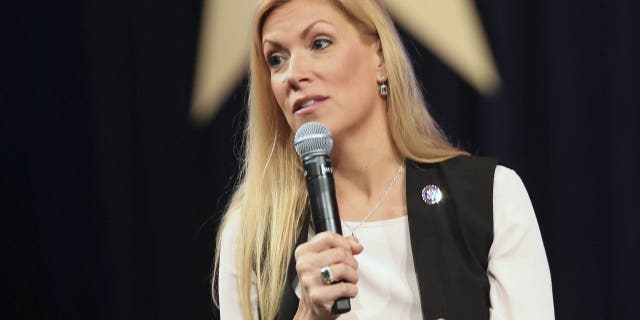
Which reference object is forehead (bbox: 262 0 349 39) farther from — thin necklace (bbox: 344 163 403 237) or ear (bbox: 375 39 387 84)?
thin necklace (bbox: 344 163 403 237)

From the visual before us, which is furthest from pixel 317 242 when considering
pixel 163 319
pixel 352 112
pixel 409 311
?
pixel 163 319

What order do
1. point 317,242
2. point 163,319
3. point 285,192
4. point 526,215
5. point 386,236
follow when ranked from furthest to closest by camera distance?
point 163,319 < point 285,192 < point 386,236 < point 526,215 < point 317,242

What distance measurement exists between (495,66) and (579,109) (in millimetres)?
277

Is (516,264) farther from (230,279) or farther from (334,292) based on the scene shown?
(230,279)

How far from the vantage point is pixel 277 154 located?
2.04 m

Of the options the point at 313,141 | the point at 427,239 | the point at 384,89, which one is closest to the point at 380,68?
the point at 384,89

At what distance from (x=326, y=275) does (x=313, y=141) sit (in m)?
0.26

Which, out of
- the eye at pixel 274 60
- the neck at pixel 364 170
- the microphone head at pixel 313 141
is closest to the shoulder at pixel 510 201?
the neck at pixel 364 170

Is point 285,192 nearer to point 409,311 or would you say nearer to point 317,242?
point 409,311

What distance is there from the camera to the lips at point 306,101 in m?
1.81

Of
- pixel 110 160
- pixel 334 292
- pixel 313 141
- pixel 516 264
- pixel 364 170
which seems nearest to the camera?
pixel 334 292

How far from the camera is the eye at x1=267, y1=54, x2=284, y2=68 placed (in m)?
1.92

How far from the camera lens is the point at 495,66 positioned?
262cm

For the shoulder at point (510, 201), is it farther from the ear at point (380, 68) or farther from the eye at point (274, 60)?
the eye at point (274, 60)
